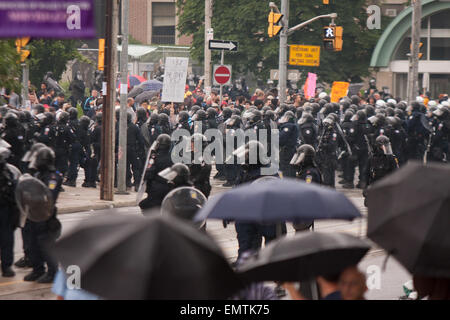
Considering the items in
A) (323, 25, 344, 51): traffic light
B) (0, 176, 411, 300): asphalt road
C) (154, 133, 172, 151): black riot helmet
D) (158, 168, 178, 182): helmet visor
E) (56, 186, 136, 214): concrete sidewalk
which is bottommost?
(0, 176, 411, 300): asphalt road

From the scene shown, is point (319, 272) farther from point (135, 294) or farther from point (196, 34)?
point (196, 34)

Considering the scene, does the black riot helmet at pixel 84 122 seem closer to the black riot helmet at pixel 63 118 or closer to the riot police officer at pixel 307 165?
the black riot helmet at pixel 63 118

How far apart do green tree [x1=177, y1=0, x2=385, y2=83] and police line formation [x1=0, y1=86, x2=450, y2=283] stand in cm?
1586

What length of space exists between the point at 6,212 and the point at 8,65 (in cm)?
276

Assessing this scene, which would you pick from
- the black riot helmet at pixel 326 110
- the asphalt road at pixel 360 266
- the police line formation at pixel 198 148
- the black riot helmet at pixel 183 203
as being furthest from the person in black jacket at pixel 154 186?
the black riot helmet at pixel 326 110

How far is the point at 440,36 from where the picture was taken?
56.8 meters

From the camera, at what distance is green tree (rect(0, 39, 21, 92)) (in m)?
13.4

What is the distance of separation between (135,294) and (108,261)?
0.22m

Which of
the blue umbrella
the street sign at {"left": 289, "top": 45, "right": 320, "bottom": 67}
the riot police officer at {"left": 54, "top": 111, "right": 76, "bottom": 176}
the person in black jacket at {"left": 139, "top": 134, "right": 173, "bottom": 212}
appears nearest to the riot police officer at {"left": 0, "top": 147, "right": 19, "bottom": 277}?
the person in black jacket at {"left": 139, "top": 134, "right": 173, "bottom": 212}

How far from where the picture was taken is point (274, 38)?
47.7 m

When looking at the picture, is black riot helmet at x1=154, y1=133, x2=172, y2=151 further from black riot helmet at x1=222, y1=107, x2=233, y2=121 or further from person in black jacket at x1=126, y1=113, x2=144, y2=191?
black riot helmet at x1=222, y1=107, x2=233, y2=121

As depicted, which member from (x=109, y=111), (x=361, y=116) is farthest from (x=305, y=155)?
(x=361, y=116)

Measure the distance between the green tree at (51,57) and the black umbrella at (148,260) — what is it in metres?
27.7

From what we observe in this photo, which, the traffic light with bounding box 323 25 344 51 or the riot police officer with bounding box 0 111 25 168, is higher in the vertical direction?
the traffic light with bounding box 323 25 344 51
